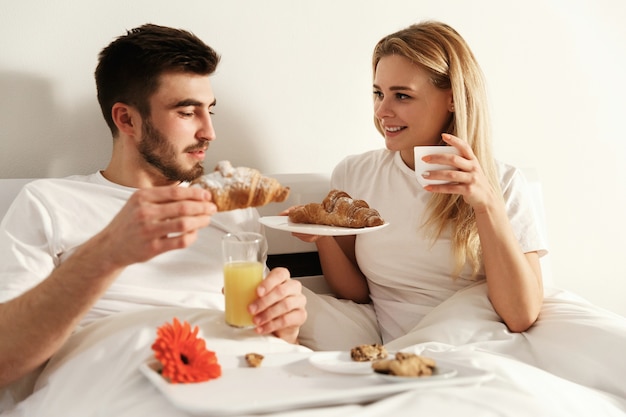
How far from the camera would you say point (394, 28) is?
254 cm

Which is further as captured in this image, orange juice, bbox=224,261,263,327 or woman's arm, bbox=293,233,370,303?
woman's arm, bbox=293,233,370,303

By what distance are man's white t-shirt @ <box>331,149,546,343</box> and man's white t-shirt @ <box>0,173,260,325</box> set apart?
20.9 inches

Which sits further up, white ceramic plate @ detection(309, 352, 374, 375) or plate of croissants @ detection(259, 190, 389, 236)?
plate of croissants @ detection(259, 190, 389, 236)

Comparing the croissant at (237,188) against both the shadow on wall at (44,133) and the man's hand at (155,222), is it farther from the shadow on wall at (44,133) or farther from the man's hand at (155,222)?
the shadow on wall at (44,133)

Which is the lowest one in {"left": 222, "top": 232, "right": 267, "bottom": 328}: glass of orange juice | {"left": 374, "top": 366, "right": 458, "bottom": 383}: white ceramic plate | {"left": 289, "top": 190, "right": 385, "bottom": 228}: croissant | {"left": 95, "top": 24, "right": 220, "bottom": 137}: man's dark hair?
{"left": 374, "top": 366, "right": 458, "bottom": 383}: white ceramic plate

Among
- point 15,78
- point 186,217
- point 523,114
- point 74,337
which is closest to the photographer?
Answer: point 186,217

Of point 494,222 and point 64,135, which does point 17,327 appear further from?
point 494,222

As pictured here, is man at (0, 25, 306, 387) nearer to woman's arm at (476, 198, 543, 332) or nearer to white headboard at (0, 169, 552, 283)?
white headboard at (0, 169, 552, 283)

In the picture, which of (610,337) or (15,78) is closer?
(610,337)

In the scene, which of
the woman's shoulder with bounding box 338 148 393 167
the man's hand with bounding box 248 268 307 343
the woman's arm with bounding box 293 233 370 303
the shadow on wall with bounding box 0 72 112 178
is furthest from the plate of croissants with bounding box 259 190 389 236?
the shadow on wall with bounding box 0 72 112 178

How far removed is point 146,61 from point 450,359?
1091 mm

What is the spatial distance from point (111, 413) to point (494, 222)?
3.63ft

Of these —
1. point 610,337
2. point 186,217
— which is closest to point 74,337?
point 186,217

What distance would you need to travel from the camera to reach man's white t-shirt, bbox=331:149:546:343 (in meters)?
2.04
